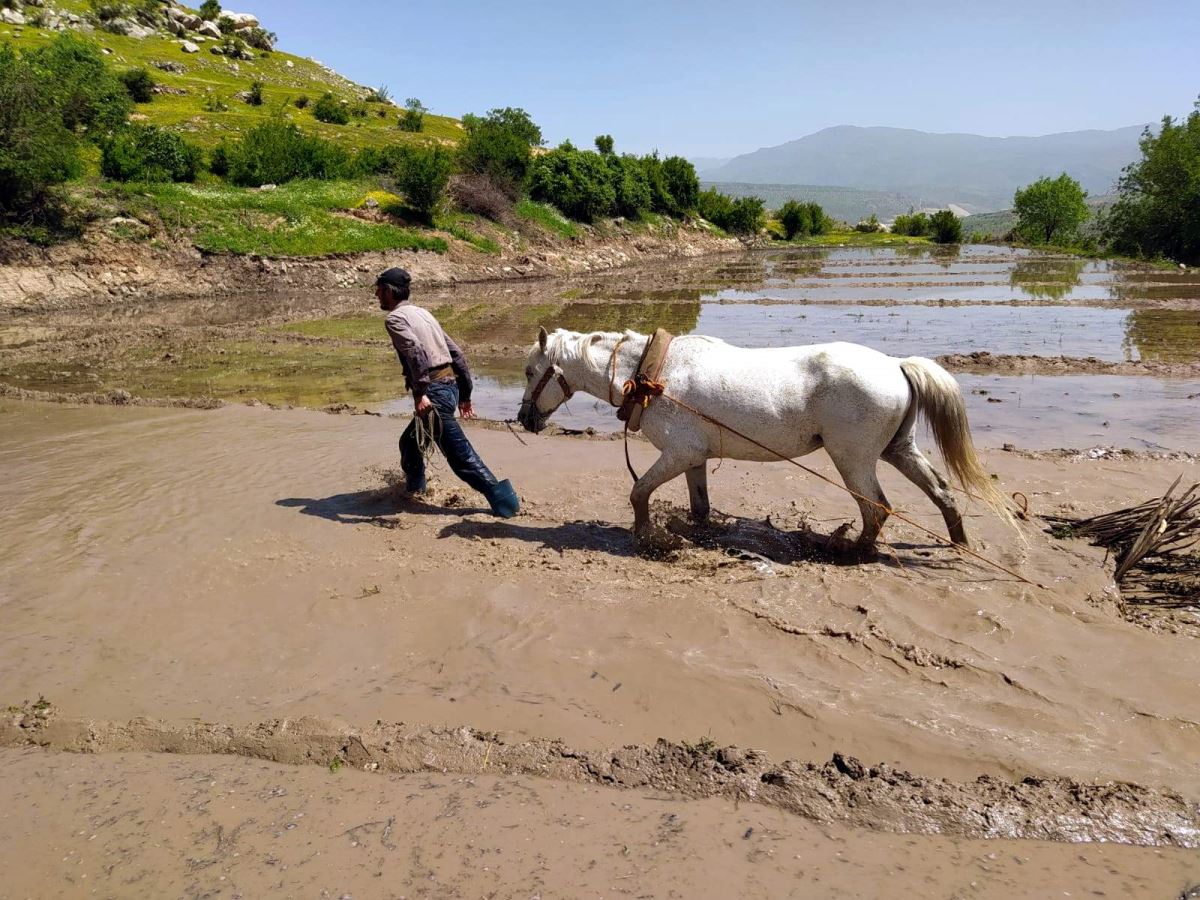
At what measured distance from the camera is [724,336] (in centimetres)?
1769

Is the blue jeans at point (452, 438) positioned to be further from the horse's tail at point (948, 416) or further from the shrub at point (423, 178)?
the shrub at point (423, 178)

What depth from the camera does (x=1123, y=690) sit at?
3945 mm

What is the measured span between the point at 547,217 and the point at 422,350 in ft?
129

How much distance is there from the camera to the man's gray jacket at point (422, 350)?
6535mm

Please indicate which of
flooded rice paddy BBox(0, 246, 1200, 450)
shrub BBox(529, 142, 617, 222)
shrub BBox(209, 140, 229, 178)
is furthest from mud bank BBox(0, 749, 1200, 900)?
shrub BBox(529, 142, 617, 222)

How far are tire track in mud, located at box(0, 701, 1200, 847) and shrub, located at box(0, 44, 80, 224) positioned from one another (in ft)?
92.6

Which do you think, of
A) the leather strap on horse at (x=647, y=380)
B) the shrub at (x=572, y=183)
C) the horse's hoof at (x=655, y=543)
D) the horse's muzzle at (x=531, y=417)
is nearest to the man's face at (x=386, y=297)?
the horse's muzzle at (x=531, y=417)

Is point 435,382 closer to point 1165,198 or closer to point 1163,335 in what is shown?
point 1163,335

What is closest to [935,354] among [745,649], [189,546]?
[745,649]

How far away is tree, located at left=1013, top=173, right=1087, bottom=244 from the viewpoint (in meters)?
59.6

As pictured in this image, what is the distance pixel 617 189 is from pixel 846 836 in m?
52.5

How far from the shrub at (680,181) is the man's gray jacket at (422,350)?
56.9 metres

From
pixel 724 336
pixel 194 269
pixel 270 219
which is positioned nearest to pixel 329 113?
pixel 270 219

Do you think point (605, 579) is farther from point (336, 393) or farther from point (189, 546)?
point (336, 393)
